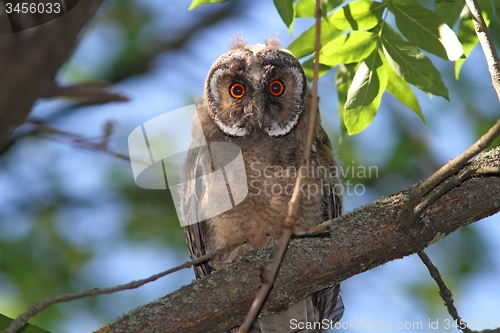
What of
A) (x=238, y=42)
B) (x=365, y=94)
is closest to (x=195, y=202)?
(x=238, y=42)

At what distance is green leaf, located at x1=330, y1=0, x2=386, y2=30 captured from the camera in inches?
115

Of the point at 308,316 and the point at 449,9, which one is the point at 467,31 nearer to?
the point at 449,9

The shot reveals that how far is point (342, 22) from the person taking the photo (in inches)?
115

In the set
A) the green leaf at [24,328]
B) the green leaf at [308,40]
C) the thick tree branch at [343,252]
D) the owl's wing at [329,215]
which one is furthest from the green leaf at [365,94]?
the green leaf at [24,328]

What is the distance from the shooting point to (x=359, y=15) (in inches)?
117

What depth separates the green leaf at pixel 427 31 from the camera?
2.67 meters

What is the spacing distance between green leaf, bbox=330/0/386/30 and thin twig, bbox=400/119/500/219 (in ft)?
3.64

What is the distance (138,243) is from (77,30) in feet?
16.6

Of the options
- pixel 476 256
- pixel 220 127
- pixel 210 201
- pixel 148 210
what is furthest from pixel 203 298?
pixel 476 256

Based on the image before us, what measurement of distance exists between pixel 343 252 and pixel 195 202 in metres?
1.46

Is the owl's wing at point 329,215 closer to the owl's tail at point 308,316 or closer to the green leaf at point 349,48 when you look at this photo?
the owl's tail at point 308,316

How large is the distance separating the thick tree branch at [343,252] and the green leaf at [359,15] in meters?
1.03

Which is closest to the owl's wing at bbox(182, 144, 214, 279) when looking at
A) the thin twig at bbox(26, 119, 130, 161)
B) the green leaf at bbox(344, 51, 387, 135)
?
the green leaf at bbox(344, 51, 387, 135)

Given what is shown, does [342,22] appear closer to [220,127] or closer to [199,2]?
[199,2]
